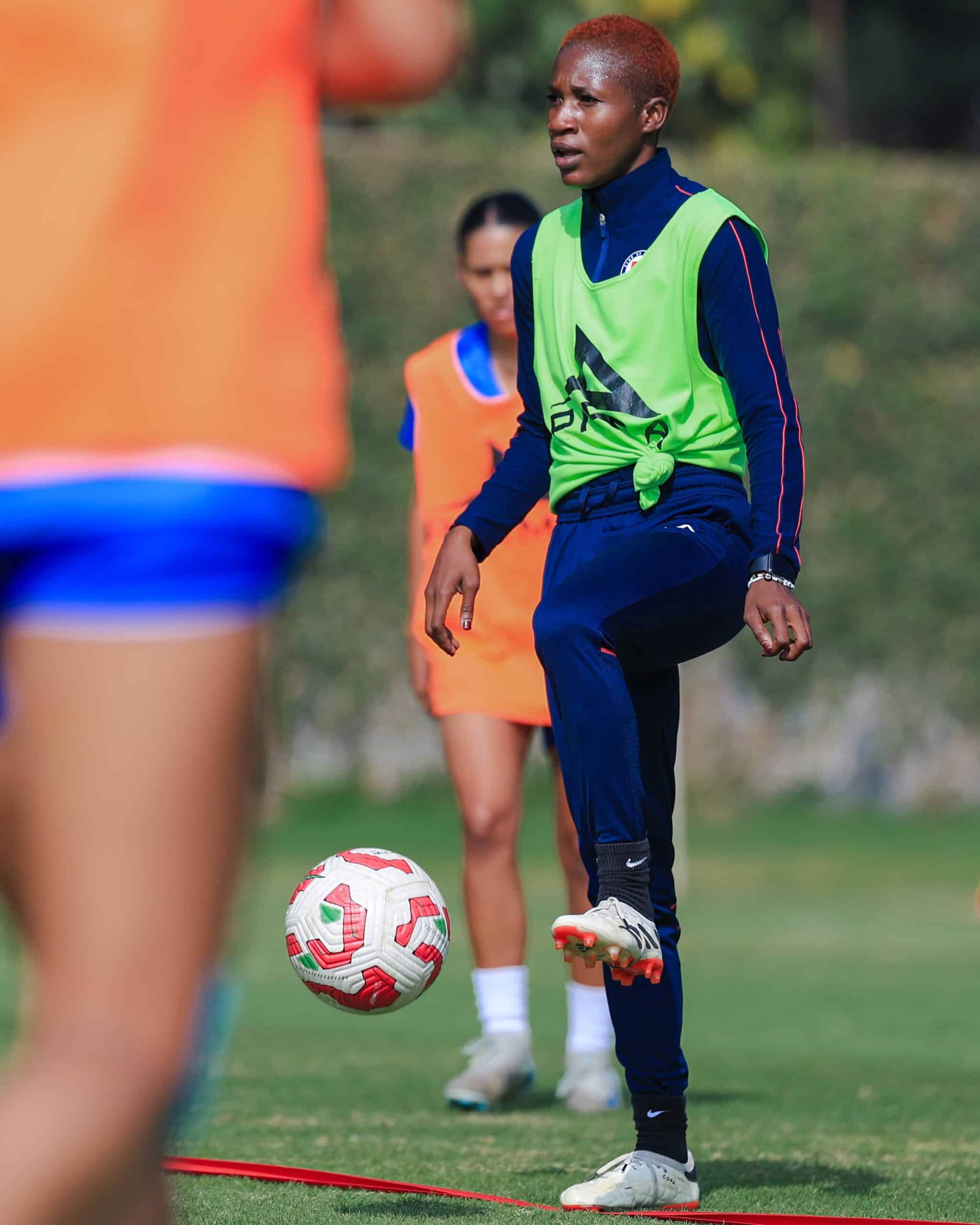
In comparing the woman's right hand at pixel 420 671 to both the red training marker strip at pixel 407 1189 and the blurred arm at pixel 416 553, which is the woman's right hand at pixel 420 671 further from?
the red training marker strip at pixel 407 1189

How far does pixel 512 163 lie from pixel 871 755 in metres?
5.30

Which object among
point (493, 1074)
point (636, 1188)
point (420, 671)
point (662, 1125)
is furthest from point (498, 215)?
point (636, 1188)

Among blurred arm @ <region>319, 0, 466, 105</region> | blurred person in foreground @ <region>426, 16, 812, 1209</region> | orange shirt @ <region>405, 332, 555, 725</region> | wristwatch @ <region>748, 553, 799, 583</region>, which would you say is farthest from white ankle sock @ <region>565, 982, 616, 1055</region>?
blurred arm @ <region>319, 0, 466, 105</region>

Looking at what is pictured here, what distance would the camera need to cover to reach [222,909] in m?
1.65

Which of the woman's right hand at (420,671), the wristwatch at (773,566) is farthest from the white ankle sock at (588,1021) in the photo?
the wristwatch at (773,566)

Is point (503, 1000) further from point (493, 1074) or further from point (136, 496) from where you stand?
point (136, 496)

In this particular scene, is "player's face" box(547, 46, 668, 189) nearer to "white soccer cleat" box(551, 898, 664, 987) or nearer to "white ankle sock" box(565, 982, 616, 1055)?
"white soccer cleat" box(551, 898, 664, 987)

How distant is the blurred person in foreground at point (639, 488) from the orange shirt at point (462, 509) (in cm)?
188

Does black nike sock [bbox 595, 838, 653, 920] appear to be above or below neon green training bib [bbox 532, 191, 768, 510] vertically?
below

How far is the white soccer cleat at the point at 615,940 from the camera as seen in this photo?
3.24 metres

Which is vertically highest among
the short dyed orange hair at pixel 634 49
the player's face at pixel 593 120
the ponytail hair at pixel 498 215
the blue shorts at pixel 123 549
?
the ponytail hair at pixel 498 215

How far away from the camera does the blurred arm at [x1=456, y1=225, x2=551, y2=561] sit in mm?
3951

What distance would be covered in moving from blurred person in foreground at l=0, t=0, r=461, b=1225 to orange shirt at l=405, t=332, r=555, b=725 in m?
4.07

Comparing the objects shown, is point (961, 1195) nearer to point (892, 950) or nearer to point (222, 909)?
point (222, 909)
